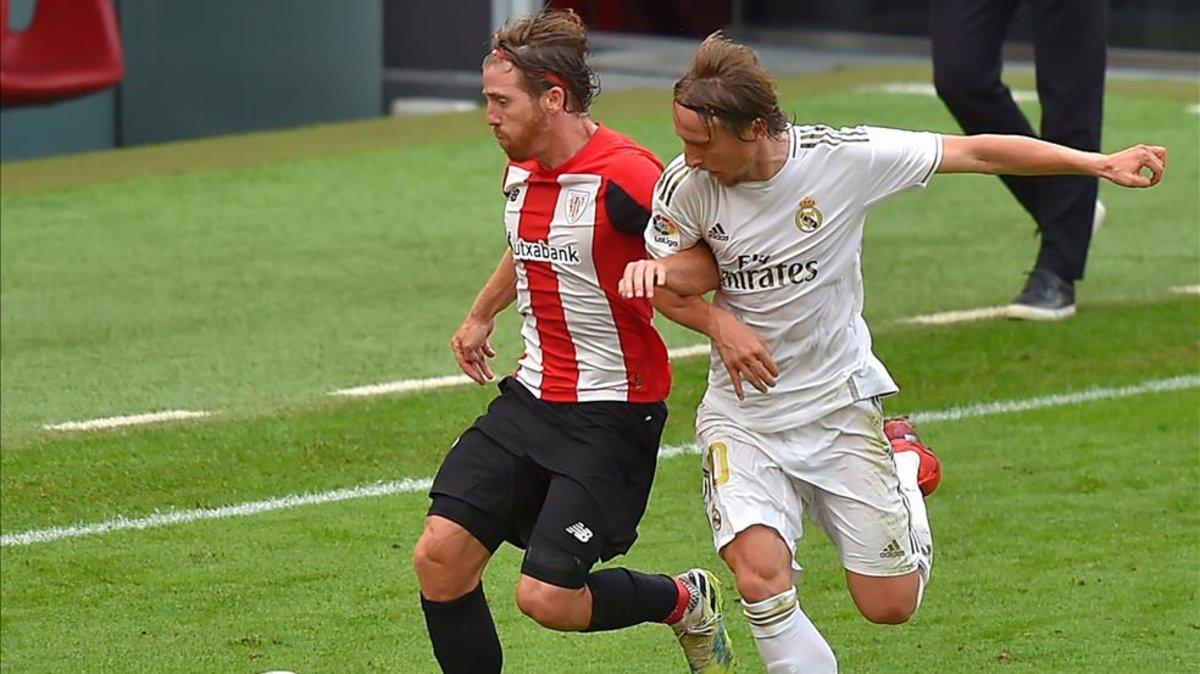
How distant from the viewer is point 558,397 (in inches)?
203

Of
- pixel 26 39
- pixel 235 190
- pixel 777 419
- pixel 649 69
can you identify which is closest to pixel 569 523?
pixel 777 419

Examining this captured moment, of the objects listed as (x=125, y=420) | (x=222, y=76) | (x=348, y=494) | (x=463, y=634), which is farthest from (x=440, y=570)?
(x=222, y=76)

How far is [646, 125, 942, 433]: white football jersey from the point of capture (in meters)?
4.94

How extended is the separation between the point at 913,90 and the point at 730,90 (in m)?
11.7

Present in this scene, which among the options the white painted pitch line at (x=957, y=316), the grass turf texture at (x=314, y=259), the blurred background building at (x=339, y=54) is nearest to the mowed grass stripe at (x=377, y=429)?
the white painted pitch line at (x=957, y=316)

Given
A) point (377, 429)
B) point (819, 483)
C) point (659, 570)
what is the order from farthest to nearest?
point (377, 429)
point (659, 570)
point (819, 483)

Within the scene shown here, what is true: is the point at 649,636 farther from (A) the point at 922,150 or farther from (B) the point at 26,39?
(B) the point at 26,39

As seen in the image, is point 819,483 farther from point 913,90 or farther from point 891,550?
point 913,90

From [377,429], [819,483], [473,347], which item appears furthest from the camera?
[377,429]

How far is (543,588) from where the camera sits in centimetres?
500

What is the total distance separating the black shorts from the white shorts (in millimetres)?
187

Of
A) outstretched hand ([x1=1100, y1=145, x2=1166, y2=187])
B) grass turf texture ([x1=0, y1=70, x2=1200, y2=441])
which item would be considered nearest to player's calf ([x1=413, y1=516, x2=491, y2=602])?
outstretched hand ([x1=1100, y1=145, x2=1166, y2=187])

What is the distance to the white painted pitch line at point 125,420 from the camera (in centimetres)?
791

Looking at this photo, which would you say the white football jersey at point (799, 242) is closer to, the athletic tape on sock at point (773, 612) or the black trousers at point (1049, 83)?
the athletic tape on sock at point (773, 612)
